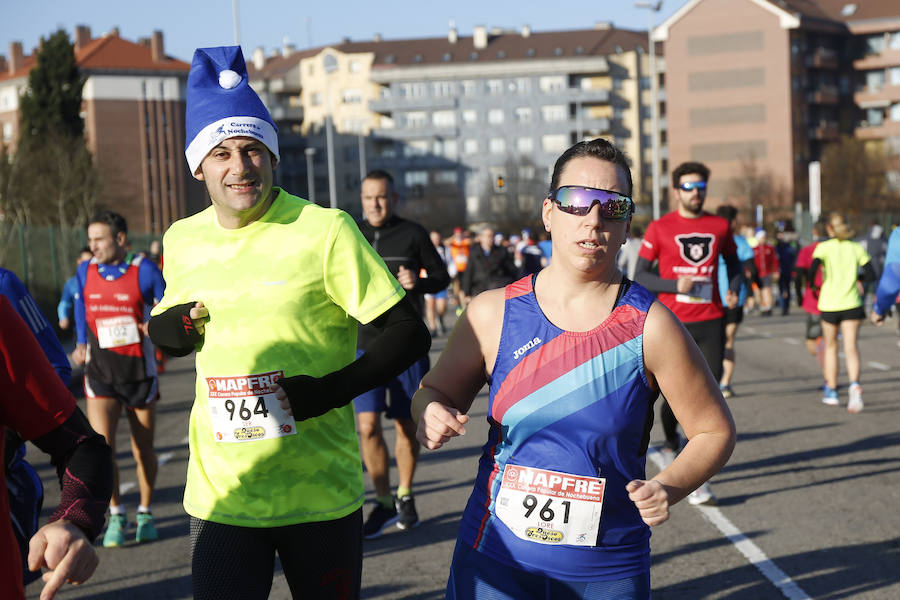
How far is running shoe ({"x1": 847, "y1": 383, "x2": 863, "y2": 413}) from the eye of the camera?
39.1 feet

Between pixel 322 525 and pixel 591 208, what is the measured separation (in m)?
1.30

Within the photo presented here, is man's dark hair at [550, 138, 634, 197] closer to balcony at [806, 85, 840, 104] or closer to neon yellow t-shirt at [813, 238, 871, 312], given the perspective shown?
neon yellow t-shirt at [813, 238, 871, 312]

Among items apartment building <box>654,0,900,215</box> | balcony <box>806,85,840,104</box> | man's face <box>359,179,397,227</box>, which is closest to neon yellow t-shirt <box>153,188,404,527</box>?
man's face <box>359,179,397,227</box>

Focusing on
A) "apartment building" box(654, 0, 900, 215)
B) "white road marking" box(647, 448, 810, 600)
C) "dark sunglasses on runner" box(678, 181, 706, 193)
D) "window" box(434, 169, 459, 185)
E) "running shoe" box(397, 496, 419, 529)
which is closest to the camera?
"white road marking" box(647, 448, 810, 600)

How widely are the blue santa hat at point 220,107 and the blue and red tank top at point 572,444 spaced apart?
45.9 inches

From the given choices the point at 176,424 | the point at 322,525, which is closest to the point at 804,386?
the point at 176,424

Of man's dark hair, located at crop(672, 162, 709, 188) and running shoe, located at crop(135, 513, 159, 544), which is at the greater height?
man's dark hair, located at crop(672, 162, 709, 188)

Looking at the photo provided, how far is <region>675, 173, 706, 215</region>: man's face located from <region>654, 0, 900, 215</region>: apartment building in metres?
81.2

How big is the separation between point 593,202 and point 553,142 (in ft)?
342

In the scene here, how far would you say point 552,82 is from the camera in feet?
344

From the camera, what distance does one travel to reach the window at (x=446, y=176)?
107m

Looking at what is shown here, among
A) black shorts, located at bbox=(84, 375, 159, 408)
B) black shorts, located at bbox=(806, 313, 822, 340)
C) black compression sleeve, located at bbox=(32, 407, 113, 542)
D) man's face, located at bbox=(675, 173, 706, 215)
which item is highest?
man's face, located at bbox=(675, 173, 706, 215)

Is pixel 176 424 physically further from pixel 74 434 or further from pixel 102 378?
pixel 74 434

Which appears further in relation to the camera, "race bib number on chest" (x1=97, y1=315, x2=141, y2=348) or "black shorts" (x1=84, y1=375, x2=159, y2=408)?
"race bib number on chest" (x1=97, y1=315, x2=141, y2=348)
